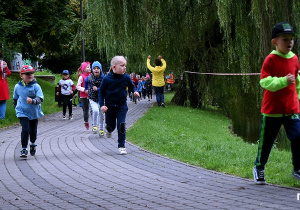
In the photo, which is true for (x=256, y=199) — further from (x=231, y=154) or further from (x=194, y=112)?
(x=194, y=112)

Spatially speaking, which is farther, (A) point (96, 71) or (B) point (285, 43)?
(A) point (96, 71)

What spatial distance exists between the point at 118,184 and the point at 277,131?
2211 mm

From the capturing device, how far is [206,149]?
10719 millimetres

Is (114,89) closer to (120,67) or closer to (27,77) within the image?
(120,67)

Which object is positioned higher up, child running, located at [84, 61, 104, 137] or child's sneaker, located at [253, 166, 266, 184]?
child running, located at [84, 61, 104, 137]

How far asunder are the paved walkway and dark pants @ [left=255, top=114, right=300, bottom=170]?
0.41 meters

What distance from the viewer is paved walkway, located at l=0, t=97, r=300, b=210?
19.7ft

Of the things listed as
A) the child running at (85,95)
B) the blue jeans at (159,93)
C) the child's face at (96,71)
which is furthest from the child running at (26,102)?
the blue jeans at (159,93)

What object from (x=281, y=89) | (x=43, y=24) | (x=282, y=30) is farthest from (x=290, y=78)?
(x=43, y=24)

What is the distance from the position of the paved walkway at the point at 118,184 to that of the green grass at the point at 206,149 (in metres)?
0.33

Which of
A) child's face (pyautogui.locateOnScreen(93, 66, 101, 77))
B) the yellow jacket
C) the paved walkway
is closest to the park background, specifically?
the yellow jacket

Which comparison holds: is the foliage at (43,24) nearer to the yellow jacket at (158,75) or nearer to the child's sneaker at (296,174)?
the yellow jacket at (158,75)

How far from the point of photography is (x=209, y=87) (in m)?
21.1

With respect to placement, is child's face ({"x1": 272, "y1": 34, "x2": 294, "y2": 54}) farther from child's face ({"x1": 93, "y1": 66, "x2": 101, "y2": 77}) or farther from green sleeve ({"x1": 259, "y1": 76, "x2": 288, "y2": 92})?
child's face ({"x1": 93, "y1": 66, "x2": 101, "y2": 77})
